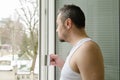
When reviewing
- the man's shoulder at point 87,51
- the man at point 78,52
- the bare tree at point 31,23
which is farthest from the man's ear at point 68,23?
the bare tree at point 31,23

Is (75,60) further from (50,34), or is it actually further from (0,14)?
(0,14)

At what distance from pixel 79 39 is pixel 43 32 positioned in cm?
88

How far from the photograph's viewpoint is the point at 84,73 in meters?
1.15

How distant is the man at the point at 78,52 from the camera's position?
3.76 feet

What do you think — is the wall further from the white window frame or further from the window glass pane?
the window glass pane

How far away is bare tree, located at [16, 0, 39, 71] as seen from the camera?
2137mm

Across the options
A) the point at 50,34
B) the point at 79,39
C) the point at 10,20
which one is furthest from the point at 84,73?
the point at 10,20

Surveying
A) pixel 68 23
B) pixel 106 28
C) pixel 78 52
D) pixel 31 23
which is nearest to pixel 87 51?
pixel 78 52

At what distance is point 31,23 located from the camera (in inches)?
84.9

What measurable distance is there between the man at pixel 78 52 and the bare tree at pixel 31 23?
2.64 feet

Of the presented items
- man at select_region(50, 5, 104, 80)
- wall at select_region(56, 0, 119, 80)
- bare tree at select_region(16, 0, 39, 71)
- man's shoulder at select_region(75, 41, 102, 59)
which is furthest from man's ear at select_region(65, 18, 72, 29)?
bare tree at select_region(16, 0, 39, 71)

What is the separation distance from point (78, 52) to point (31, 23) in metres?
1.07

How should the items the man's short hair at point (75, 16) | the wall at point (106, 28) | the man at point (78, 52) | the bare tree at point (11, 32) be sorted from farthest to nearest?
the bare tree at point (11, 32) → the wall at point (106, 28) → the man's short hair at point (75, 16) → the man at point (78, 52)

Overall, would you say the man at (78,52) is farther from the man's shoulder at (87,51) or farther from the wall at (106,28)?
the wall at (106,28)
